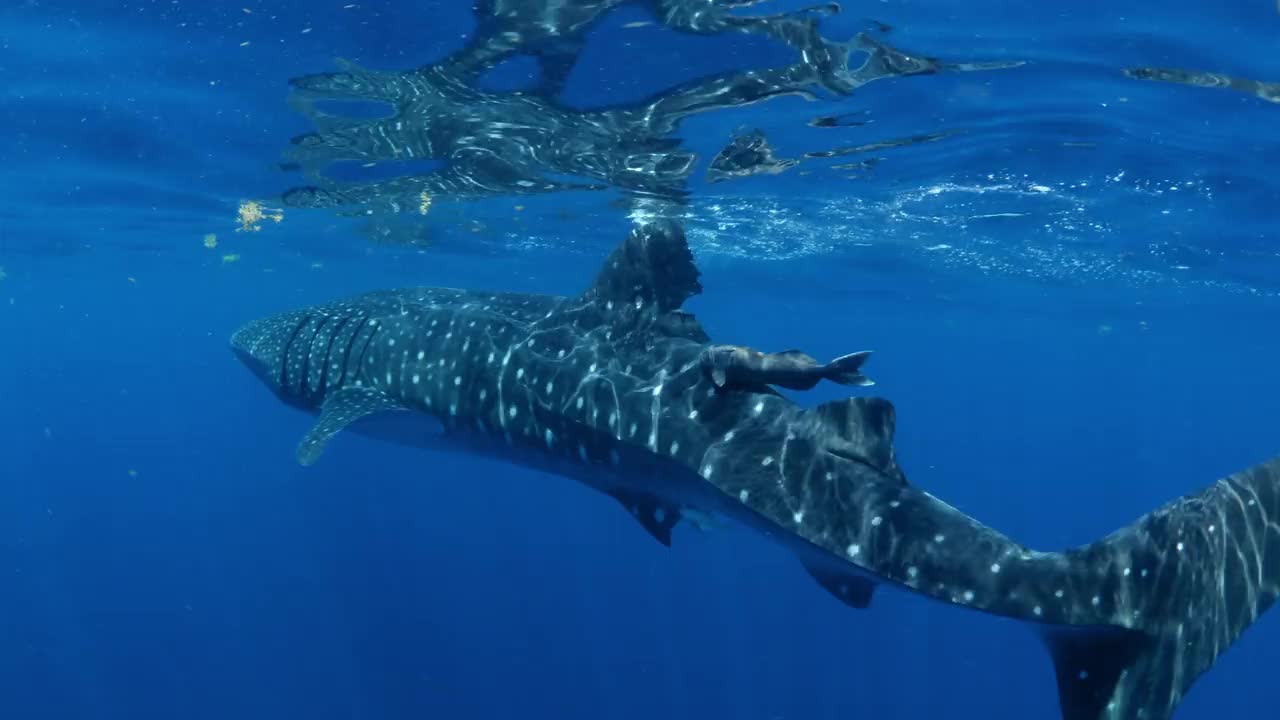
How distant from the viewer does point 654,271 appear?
8188 millimetres

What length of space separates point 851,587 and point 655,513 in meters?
2.24

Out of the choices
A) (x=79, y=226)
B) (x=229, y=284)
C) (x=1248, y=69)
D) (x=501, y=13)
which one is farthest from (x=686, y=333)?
(x=229, y=284)

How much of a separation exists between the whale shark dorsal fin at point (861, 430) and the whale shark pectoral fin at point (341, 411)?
5.61m

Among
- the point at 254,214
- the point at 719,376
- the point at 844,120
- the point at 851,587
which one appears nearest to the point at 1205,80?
the point at 844,120

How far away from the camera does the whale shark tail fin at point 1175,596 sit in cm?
474

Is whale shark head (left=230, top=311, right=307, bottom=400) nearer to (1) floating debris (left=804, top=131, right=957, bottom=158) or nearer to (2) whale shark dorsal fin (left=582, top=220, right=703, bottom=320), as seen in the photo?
(2) whale shark dorsal fin (left=582, top=220, right=703, bottom=320)

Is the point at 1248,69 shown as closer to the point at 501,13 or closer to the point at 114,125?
the point at 501,13

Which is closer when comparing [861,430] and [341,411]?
[861,430]

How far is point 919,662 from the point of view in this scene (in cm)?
2734

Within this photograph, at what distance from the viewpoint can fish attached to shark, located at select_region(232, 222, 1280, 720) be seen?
15.8 feet

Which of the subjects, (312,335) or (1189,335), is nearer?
(312,335)

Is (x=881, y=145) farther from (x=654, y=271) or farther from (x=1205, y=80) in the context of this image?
(x=654, y=271)

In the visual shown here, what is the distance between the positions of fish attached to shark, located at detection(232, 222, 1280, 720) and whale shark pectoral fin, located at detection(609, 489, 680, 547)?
0.7 inches

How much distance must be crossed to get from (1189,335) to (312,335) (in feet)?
149
